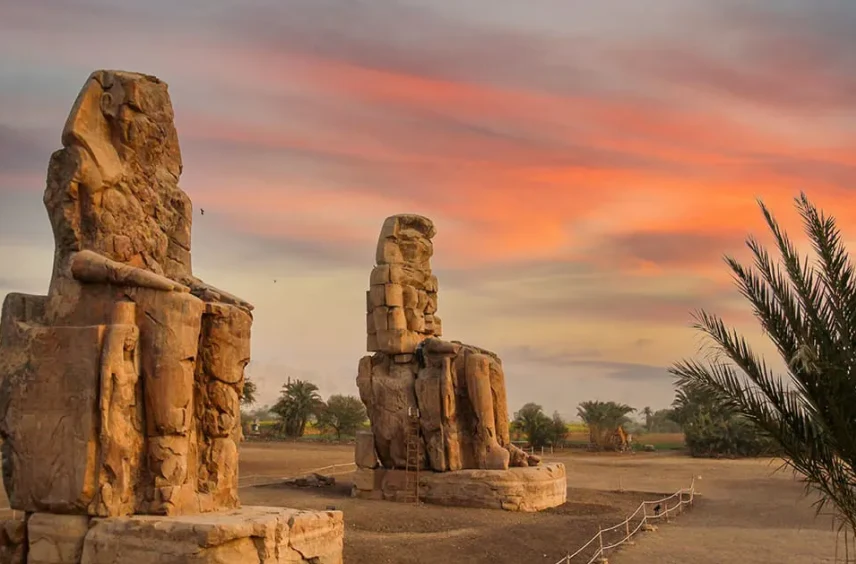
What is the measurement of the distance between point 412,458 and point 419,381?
1.34 m

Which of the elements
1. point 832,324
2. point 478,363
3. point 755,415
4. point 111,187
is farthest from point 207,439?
point 478,363

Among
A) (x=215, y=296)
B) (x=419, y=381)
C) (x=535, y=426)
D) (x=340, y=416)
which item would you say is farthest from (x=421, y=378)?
(x=340, y=416)

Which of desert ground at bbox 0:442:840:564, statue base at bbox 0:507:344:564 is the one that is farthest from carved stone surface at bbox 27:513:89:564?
desert ground at bbox 0:442:840:564

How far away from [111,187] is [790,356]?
20.1 feet

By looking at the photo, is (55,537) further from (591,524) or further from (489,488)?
(489,488)

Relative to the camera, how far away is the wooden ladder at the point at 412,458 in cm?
1449

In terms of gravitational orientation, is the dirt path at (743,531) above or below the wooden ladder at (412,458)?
below

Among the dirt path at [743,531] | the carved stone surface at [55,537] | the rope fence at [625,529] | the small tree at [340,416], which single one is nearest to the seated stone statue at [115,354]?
the carved stone surface at [55,537]

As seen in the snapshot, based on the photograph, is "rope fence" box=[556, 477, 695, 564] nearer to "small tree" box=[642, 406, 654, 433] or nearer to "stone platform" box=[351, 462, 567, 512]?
"stone platform" box=[351, 462, 567, 512]

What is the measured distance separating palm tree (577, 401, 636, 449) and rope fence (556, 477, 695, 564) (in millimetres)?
16938

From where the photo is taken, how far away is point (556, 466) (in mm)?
14992

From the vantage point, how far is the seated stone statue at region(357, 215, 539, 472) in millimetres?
14570

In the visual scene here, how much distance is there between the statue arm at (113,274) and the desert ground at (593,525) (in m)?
3.67

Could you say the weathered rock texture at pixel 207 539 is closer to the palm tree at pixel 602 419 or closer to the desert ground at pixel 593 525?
the desert ground at pixel 593 525
